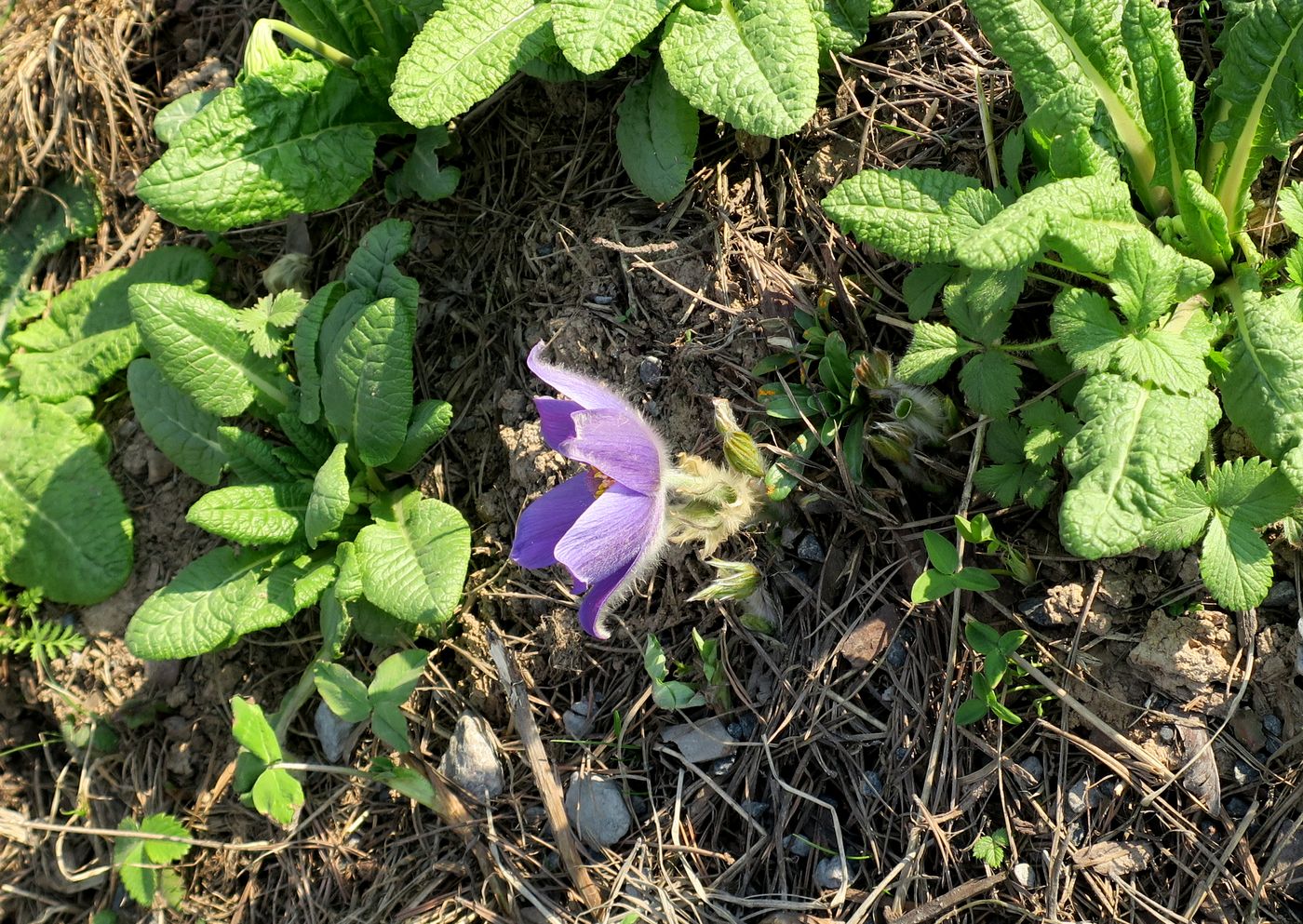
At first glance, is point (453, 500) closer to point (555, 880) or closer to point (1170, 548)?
point (555, 880)

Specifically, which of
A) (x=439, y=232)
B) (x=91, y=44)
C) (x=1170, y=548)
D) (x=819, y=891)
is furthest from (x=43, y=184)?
(x=1170, y=548)

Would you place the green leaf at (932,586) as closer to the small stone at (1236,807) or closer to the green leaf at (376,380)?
the small stone at (1236,807)

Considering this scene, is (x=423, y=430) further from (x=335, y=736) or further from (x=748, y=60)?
(x=748, y=60)

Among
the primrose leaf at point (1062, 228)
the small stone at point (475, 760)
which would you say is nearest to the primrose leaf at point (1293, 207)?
the primrose leaf at point (1062, 228)

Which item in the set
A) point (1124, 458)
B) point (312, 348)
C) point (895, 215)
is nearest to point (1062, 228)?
point (895, 215)

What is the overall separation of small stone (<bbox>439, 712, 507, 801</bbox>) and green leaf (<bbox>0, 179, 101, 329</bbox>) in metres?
2.26

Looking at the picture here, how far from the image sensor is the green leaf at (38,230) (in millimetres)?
3377

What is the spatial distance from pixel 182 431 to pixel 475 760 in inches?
53.5

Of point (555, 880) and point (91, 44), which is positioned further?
point (91, 44)

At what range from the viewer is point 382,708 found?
241 centimetres

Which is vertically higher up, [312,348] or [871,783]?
[312,348]

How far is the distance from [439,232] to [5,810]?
224 centimetres

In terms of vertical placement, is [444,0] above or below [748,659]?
above

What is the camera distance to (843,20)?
7.77ft
